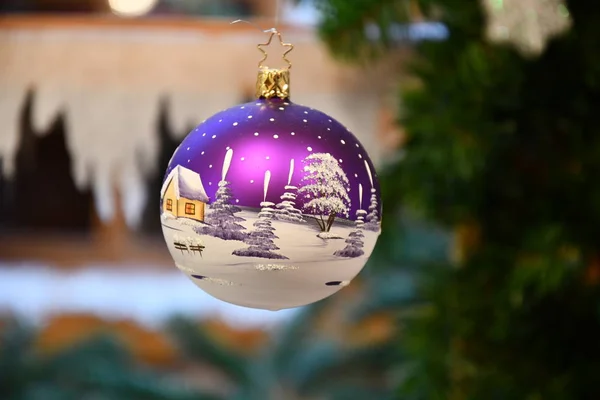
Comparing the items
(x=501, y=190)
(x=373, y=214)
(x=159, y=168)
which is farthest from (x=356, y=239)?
(x=159, y=168)

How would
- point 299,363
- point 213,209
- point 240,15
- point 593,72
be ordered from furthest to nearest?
1. point 240,15
2. point 299,363
3. point 593,72
4. point 213,209

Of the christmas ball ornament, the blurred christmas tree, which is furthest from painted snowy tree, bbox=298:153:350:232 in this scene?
the blurred christmas tree

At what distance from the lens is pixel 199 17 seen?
1282 millimetres

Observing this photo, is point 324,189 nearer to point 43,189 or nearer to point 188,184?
point 188,184

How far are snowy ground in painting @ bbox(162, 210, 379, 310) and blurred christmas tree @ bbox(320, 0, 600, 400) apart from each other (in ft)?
1.23

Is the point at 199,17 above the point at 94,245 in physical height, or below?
above

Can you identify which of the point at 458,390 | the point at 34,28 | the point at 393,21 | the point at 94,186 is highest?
the point at 34,28

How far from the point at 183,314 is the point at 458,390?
0.52 meters

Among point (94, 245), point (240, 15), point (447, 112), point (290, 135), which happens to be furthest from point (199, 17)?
point (290, 135)

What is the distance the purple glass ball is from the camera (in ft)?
1.48

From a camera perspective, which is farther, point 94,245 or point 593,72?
point 94,245

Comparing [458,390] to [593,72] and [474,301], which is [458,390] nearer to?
[474,301]

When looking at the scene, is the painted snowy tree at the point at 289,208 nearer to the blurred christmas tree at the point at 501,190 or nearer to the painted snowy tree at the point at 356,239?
the painted snowy tree at the point at 356,239

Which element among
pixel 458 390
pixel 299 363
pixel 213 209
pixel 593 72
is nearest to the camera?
pixel 213 209
